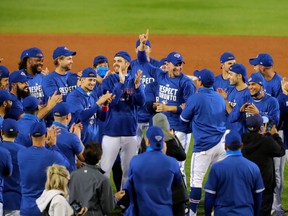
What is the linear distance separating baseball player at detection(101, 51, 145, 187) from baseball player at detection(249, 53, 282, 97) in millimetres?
1746

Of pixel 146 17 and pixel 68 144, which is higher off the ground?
pixel 146 17

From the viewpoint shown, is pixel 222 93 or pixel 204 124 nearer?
pixel 204 124

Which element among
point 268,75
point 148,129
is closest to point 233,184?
point 148,129

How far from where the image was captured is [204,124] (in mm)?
9805

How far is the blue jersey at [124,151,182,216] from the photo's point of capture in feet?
24.6

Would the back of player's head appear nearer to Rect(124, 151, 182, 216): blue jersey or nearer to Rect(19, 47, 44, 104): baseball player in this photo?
Rect(124, 151, 182, 216): blue jersey

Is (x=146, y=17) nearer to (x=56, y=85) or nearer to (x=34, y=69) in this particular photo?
(x=34, y=69)

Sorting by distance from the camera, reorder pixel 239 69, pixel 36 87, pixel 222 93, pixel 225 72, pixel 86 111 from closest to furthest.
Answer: pixel 86 111, pixel 239 69, pixel 222 93, pixel 36 87, pixel 225 72

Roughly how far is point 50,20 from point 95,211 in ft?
66.4

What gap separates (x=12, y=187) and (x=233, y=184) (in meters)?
2.29

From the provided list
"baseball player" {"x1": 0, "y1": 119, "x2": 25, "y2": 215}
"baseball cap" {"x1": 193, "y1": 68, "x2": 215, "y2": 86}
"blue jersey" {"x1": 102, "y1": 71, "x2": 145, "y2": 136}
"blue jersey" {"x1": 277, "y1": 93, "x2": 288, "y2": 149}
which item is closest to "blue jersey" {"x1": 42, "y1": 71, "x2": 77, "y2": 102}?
"blue jersey" {"x1": 102, "y1": 71, "x2": 145, "y2": 136}

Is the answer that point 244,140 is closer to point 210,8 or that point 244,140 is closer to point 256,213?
point 256,213

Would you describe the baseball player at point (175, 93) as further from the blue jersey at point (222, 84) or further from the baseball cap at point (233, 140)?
the baseball cap at point (233, 140)

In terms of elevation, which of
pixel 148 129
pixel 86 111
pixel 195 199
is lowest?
pixel 195 199
